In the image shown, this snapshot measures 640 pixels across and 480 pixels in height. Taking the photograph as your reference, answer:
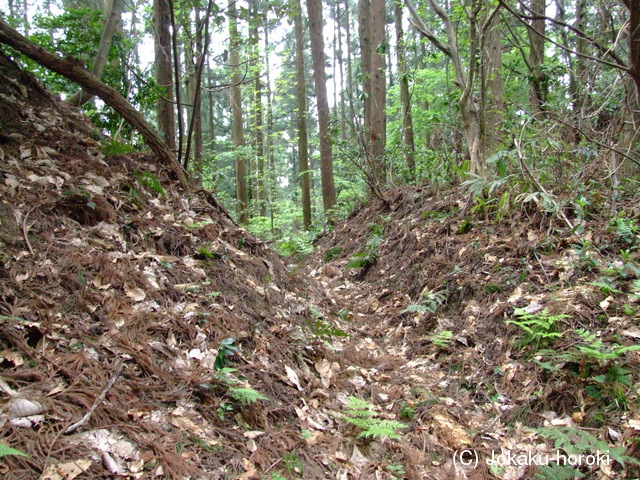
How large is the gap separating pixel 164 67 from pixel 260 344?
18.7 ft

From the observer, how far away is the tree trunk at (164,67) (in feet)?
20.4

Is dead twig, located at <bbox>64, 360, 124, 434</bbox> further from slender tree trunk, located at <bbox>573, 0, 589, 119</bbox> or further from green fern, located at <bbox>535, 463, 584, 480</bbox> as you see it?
slender tree trunk, located at <bbox>573, 0, 589, 119</bbox>

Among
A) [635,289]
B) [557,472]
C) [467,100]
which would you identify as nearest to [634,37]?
[635,289]

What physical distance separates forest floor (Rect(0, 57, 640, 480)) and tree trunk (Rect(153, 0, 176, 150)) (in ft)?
5.10

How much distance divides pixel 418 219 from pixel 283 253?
5057 millimetres

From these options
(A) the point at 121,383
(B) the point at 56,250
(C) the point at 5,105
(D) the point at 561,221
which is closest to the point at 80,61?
(C) the point at 5,105

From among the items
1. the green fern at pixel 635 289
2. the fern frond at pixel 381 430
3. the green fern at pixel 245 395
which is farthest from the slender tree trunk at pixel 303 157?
the green fern at pixel 245 395

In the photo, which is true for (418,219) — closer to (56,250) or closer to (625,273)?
(625,273)

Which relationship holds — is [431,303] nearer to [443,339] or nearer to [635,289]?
[443,339]

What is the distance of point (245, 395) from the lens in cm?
244

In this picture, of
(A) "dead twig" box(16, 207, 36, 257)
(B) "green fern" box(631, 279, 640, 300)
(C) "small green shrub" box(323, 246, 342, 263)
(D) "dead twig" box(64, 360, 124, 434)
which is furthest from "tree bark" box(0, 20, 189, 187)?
(B) "green fern" box(631, 279, 640, 300)

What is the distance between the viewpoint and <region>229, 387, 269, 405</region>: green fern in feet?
7.91

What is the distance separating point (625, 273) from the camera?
11.2 ft

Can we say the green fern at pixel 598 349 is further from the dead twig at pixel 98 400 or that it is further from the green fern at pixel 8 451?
the green fern at pixel 8 451
